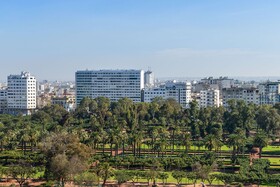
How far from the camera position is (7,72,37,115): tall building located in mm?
154500

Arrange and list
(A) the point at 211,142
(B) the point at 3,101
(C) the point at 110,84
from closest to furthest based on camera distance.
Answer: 1. (A) the point at 211,142
2. (B) the point at 3,101
3. (C) the point at 110,84

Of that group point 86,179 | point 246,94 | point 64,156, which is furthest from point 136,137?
point 246,94

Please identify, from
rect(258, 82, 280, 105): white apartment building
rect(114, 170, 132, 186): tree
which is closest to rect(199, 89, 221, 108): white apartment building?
rect(258, 82, 280, 105): white apartment building

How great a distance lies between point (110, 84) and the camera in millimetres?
171000

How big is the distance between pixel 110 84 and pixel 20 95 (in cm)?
3653

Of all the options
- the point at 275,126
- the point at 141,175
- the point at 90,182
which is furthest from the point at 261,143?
the point at 90,182

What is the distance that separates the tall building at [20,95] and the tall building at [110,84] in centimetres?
2215

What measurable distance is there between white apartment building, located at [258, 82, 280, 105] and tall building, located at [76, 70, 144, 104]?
1889 inches

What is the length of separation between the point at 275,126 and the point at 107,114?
40.0 metres

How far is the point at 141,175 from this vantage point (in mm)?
53375

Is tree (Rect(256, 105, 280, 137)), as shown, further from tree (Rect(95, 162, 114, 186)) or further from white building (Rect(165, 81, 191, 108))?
white building (Rect(165, 81, 191, 108))

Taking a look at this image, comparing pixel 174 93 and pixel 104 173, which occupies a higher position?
pixel 174 93

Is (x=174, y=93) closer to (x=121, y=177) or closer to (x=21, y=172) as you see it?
(x=121, y=177)

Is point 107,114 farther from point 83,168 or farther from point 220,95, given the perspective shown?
point 220,95
